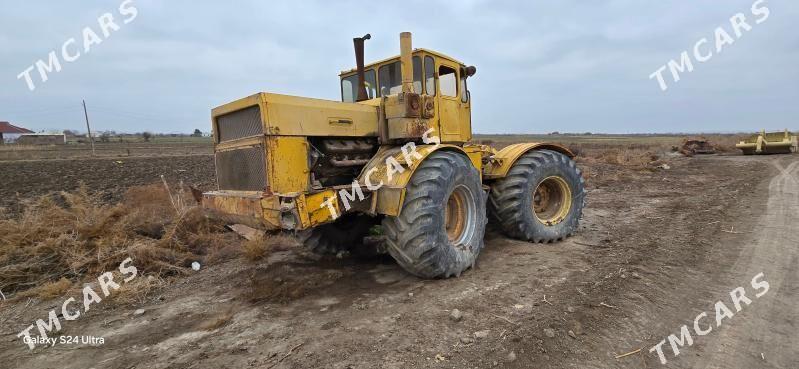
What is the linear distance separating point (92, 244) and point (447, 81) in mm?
5525

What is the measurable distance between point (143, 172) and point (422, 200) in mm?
16462

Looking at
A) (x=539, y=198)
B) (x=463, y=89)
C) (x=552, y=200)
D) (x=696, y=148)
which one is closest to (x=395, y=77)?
(x=463, y=89)

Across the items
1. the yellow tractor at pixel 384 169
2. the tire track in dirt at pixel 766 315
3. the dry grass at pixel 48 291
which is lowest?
the tire track in dirt at pixel 766 315

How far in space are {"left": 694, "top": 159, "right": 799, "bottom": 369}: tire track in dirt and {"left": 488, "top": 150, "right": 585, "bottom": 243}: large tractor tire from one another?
2.16 metres

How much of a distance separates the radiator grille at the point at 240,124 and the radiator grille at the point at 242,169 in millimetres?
166

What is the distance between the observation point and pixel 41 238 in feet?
19.5

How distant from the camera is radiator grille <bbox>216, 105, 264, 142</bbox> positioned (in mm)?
4156

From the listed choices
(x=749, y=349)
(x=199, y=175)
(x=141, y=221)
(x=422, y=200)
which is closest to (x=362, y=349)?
(x=422, y=200)

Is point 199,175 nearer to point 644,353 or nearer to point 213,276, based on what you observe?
point 213,276

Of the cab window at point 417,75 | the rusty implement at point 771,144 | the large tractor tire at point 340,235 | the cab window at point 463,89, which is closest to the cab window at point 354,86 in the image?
the cab window at point 417,75

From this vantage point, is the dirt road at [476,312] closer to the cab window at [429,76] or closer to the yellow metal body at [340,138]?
the yellow metal body at [340,138]

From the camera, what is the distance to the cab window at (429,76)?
534 centimetres

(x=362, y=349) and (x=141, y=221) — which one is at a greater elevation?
(x=141, y=221)

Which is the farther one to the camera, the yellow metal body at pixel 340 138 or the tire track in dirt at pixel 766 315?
the yellow metal body at pixel 340 138
